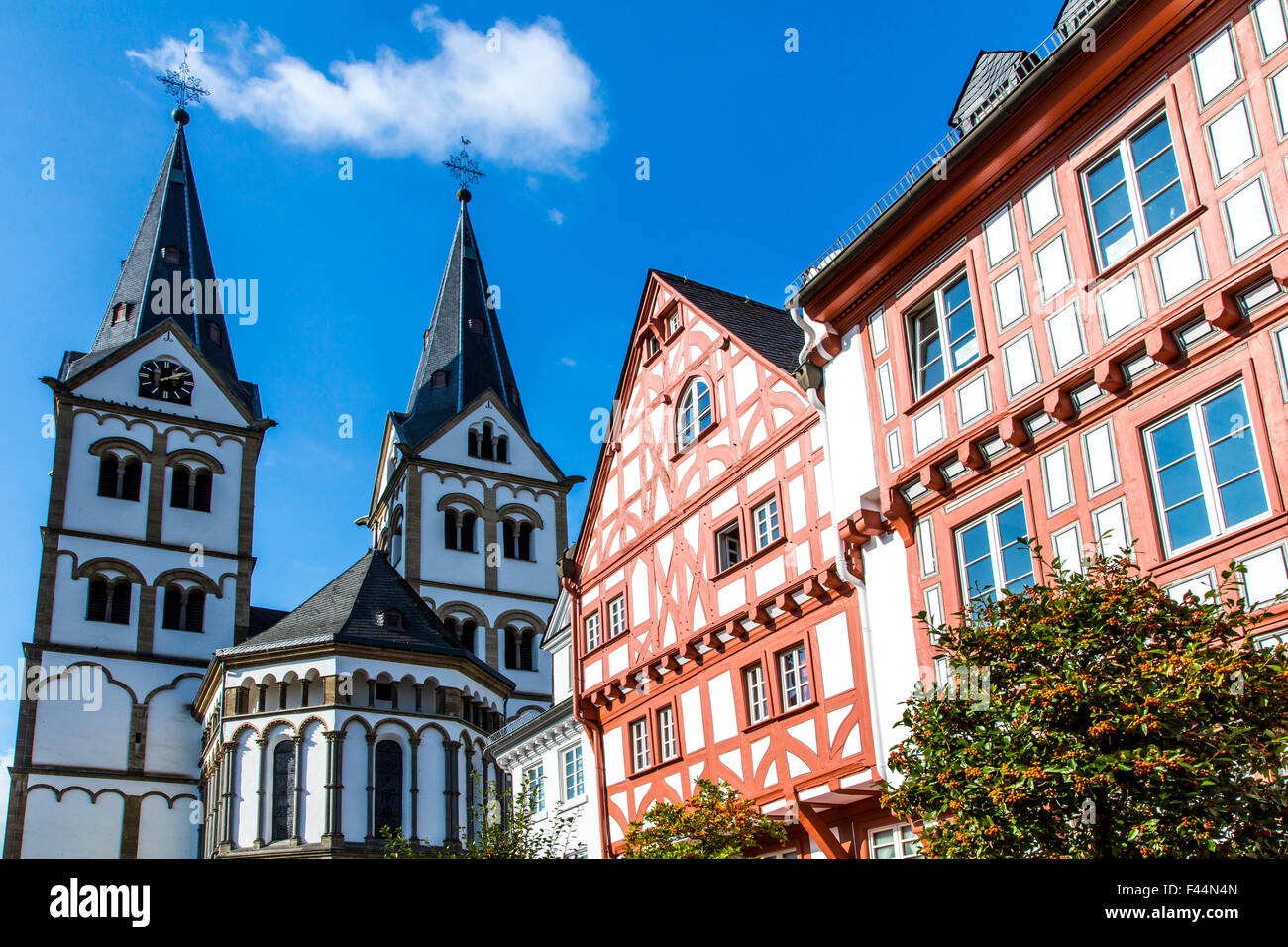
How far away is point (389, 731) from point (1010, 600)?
101 ft

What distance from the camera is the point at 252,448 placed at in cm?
5944

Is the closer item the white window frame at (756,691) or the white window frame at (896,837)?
the white window frame at (896,837)

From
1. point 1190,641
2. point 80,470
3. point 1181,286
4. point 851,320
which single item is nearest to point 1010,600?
point 1190,641

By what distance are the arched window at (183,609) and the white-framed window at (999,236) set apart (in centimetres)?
4534

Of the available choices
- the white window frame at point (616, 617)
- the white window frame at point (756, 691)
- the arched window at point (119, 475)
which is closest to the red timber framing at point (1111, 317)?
the white window frame at point (756, 691)

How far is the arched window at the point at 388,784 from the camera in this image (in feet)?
126

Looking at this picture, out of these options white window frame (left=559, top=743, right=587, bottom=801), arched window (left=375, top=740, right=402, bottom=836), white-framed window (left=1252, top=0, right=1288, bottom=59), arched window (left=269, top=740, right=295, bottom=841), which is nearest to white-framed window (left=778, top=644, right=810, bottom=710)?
white window frame (left=559, top=743, right=587, bottom=801)

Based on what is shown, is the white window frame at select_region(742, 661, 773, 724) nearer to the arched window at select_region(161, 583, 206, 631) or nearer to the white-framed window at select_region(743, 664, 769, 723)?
the white-framed window at select_region(743, 664, 769, 723)

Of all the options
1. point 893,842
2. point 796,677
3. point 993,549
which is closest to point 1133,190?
point 993,549

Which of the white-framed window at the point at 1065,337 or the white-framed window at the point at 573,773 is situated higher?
the white-framed window at the point at 1065,337

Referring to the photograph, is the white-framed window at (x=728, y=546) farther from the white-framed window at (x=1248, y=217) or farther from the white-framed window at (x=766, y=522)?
the white-framed window at (x=1248, y=217)

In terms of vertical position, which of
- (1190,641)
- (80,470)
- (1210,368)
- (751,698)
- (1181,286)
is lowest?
(1190,641)

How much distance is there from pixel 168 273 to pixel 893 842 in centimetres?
5707
